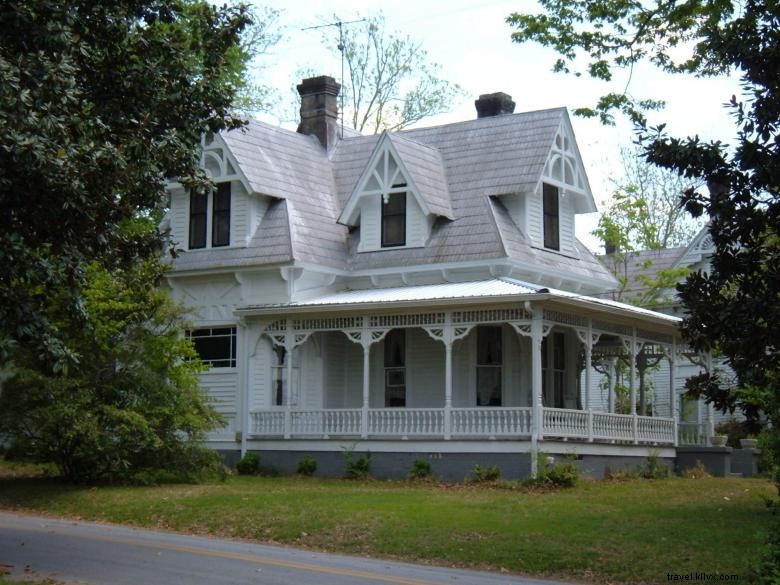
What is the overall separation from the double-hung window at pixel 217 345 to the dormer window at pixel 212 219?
2.25m

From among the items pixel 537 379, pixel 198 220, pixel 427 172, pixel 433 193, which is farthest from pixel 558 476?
pixel 198 220

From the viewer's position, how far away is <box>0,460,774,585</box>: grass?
1583 cm

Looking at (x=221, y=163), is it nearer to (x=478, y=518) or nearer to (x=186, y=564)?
(x=478, y=518)

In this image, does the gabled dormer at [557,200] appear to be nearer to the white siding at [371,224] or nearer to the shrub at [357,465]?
the white siding at [371,224]

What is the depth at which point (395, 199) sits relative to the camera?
30.1m

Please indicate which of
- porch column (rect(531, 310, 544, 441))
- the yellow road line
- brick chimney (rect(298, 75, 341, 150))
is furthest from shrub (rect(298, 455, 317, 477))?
brick chimney (rect(298, 75, 341, 150))

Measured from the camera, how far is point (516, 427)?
84.8 ft

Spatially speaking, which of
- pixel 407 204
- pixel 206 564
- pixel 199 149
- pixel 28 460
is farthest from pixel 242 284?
pixel 206 564

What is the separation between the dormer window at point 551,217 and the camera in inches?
1203

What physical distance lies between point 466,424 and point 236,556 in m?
10.8

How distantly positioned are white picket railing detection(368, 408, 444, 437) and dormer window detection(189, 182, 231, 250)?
650cm

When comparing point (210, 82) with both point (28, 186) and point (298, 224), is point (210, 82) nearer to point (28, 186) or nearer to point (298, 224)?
point (28, 186)

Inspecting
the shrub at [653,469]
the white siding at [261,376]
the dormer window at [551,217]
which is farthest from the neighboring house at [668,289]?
the white siding at [261,376]

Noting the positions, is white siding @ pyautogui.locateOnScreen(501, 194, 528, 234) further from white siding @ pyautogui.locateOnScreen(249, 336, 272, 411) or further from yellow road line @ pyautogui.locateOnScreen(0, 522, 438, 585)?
yellow road line @ pyautogui.locateOnScreen(0, 522, 438, 585)
